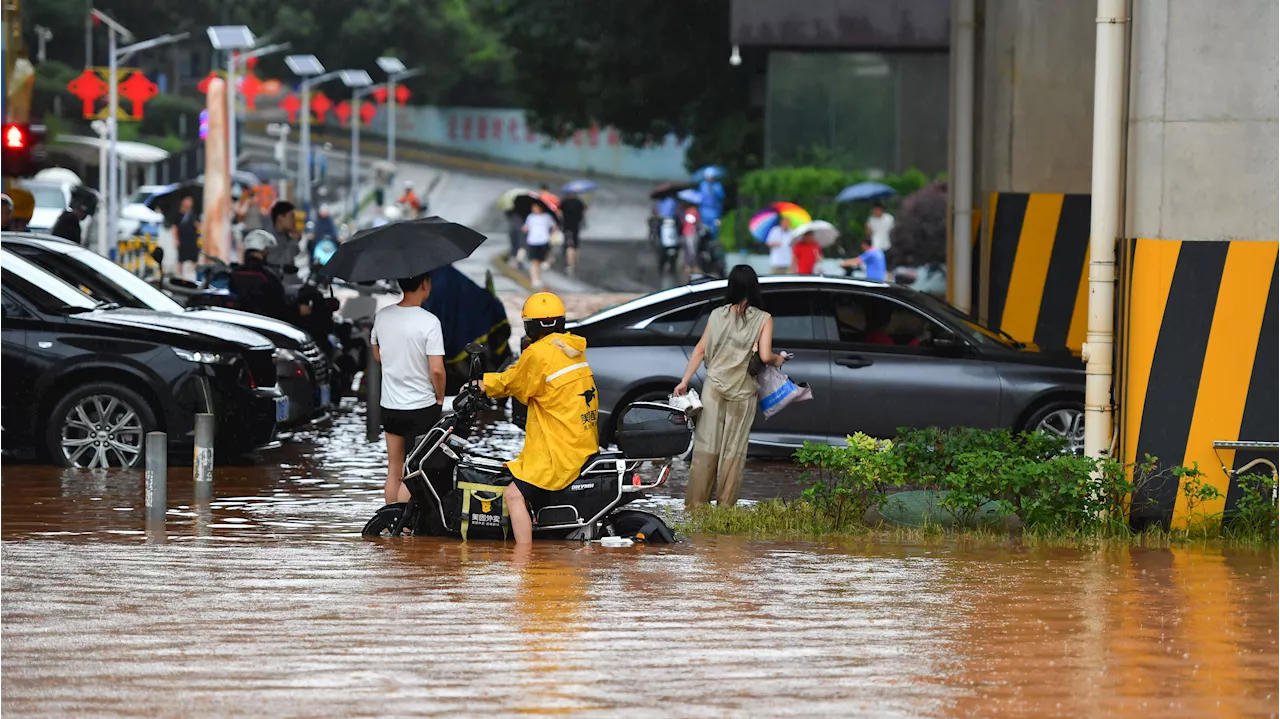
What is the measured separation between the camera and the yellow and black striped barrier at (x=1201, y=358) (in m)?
10.9

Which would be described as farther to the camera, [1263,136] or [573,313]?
[573,313]

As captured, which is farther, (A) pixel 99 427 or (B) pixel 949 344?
(B) pixel 949 344

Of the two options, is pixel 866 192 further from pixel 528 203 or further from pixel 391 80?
pixel 391 80

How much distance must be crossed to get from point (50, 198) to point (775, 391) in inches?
1353

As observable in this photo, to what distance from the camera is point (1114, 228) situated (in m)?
11.5

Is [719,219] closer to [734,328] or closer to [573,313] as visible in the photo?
[573,313]

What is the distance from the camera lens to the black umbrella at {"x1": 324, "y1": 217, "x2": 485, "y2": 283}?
37.1 ft

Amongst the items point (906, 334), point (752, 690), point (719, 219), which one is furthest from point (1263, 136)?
point (719, 219)

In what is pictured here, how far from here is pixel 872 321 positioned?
14.6m

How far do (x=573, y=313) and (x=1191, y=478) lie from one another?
2174cm

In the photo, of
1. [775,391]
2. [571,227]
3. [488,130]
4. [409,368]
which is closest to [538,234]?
[571,227]

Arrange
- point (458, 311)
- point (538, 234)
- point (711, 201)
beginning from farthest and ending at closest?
1. point (711, 201)
2. point (538, 234)
3. point (458, 311)

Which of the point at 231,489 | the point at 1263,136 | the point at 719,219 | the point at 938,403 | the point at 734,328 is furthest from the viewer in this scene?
the point at 719,219

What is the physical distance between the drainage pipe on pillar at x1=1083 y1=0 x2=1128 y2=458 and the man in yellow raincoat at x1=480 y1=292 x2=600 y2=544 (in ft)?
9.74
